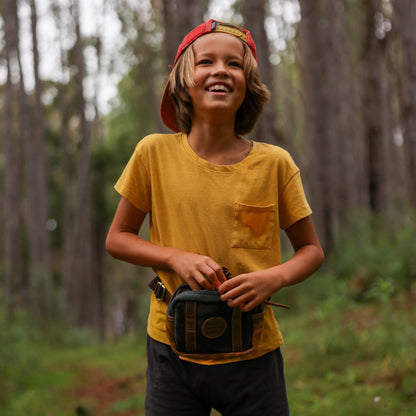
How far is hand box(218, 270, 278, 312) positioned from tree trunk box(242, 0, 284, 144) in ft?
14.4

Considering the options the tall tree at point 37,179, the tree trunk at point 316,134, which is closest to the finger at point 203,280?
the tree trunk at point 316,134

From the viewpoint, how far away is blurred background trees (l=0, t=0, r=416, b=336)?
24.1 ft

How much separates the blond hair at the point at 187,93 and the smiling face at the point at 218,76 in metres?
0.02

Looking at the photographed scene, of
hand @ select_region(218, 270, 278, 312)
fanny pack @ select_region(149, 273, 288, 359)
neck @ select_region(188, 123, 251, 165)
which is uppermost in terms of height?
neck @ select_region(188, 123, 251, 165)

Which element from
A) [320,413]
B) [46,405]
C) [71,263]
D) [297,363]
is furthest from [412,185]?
[71,263]

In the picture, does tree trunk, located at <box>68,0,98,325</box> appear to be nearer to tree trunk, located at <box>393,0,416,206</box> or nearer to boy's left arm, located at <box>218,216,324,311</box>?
tree trunk, located at <box>393,0,416,206</box>

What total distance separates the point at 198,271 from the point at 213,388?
41cm

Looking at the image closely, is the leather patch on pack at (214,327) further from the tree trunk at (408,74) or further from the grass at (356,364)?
the tree trunk at (408,74)

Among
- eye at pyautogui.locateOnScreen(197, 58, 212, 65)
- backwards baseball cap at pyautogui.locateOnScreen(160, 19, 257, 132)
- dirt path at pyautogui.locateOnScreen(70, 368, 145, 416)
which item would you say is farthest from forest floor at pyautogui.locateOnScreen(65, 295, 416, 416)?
eye at pyautogui.locateOnScreen(197, 58, 212, 65)

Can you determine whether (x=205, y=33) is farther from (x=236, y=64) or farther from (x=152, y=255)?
(x=152, y=255)

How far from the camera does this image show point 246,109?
2.14m

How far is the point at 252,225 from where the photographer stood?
6.27 feet

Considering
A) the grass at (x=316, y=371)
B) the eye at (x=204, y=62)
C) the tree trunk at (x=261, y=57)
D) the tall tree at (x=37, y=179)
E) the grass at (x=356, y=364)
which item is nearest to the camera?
the eye at (x=204, y=62)

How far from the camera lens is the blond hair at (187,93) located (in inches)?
78.7
